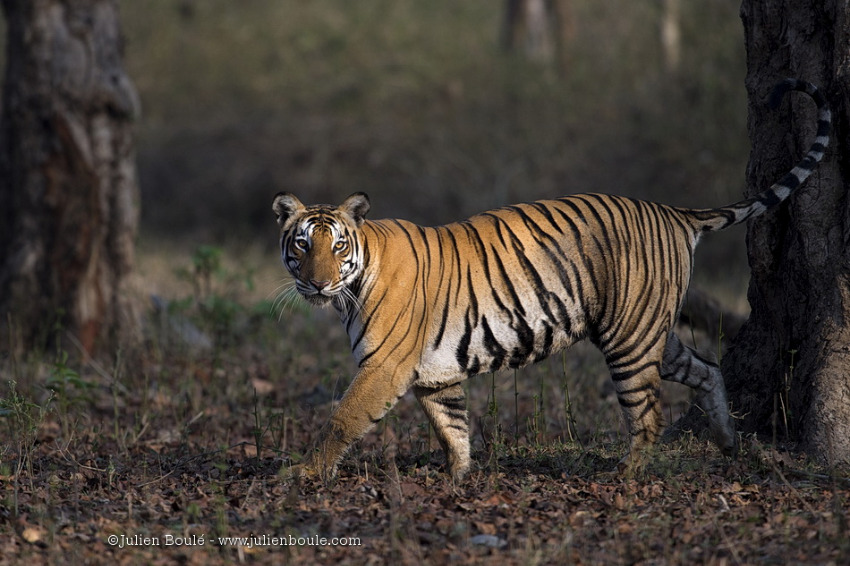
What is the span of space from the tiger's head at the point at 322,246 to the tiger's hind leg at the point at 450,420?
2.59ft

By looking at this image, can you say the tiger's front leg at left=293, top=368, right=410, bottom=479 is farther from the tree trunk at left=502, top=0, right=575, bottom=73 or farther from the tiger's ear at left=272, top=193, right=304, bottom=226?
the tree trunk at left=502, top=0, right=575, bottom=73

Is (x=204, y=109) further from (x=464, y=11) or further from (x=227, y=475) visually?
(x=227, y=475)

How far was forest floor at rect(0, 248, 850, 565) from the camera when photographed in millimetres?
3854

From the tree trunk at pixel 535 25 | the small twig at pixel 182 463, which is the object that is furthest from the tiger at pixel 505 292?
the tree trunk at pixel 535 25

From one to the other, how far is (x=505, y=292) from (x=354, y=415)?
1.00m

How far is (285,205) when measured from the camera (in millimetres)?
4961

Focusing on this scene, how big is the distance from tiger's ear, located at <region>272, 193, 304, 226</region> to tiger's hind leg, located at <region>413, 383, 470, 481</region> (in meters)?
1.16

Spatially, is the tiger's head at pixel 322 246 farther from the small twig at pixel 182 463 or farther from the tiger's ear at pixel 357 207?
the small twig at pixel 182 463

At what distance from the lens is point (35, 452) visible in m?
5.70

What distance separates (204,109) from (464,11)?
7.14m

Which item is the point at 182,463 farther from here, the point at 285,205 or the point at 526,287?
the point at 526,287

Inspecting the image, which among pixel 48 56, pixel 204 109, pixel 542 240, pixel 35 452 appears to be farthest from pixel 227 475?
pixel 204 109

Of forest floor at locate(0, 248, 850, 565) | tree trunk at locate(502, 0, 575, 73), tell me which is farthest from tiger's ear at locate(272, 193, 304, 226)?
tree trunk at locate(502, 0, 575, 73)

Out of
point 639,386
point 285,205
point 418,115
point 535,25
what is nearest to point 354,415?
point 285,205
